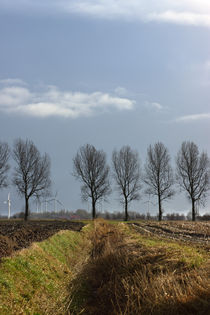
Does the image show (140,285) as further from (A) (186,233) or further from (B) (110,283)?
(A) (186,233)

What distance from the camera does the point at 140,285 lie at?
9711mm

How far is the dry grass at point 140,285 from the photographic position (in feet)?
25.5

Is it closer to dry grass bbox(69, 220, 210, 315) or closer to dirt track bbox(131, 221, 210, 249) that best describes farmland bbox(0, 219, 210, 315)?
dry grass bbox(69, 220, 210, 315)

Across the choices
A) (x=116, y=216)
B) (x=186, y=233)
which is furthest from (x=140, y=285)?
(x=116, y=216)

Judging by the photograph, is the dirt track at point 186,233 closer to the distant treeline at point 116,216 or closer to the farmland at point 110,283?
the farmland at point 110,283

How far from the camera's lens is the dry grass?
778 centimetres

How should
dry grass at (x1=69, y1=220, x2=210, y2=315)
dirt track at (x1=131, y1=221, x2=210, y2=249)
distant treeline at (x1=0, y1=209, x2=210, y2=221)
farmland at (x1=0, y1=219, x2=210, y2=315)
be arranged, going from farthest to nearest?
distant treeline at (x1=0, y1=209, x2=210, y2=221)
dirt track at (x1=131, y1=221, x2=210, y2=249)
farmland at (x1=0, y1=219, x2=210, y2=315)
dry grass at (x1=69, y1=220, x2=210, y2=315)

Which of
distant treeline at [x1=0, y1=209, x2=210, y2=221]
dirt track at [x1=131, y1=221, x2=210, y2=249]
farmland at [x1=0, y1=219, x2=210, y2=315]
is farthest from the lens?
distant treeline at [x1=0, y1=209, x2=210, y2=221]

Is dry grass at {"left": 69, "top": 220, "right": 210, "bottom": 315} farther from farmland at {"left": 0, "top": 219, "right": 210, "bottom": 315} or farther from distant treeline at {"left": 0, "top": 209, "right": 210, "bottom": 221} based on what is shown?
distant treeline at {"left": 0, "top": 209, "right": 210, "bottom": 221}

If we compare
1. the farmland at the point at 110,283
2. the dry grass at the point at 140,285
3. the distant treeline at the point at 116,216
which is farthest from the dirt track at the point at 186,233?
the distant treeline at the point at 116,216

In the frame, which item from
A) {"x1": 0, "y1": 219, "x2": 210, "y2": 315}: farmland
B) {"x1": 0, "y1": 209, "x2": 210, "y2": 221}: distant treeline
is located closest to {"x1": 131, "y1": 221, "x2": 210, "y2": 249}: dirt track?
{"x1": 0, "y1": 219, "x2": 210, "y2": 315}: farmland

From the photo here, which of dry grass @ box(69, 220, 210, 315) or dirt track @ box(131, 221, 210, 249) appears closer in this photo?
dry grass @ box(69, 220, 210, 315)

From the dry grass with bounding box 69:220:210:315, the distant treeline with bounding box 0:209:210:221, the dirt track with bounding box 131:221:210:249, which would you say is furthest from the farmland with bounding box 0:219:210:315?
the distant treeline with bounding box 0:209:210:221

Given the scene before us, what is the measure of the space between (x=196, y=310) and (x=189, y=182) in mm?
59396
